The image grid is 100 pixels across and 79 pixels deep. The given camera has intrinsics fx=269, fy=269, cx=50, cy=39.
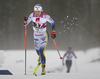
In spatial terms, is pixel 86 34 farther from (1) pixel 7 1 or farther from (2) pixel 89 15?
(1) pixel 7 1

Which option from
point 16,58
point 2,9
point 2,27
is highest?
point 2,9

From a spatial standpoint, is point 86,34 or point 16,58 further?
point 86,34

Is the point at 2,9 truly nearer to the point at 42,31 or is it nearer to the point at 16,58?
the point at 16,58

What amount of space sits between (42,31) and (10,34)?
28.7 m

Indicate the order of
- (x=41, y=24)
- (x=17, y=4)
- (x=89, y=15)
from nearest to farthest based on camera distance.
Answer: (x=41, y=24)
(x=89, y=15)
(x=17, y=4)

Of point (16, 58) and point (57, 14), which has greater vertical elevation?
point (57, 14)

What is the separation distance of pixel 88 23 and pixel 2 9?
446 inches

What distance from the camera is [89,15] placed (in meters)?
30.2

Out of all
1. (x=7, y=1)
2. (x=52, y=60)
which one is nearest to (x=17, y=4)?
(x=7, y=1)

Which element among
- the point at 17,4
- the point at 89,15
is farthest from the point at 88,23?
the point at 17,4

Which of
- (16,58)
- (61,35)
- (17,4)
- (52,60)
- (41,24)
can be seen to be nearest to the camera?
(41,24)

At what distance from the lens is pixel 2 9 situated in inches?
1350

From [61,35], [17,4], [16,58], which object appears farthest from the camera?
[17,4]

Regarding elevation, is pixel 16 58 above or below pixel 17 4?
below
